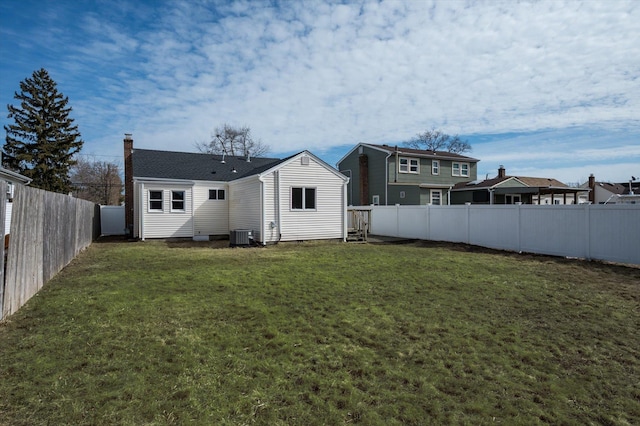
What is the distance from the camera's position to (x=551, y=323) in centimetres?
540

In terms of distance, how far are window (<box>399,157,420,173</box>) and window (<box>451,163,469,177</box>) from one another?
3.80 meters

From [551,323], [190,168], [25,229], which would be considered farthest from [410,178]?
[25,229]

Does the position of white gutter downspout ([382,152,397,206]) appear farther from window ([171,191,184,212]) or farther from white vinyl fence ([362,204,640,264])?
window ([171,191,184,212])

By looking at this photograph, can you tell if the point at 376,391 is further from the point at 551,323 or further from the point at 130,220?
the point at 130,220

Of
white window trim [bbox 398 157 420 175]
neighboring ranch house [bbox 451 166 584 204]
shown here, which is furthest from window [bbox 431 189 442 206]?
white window trim [bbox 398 157 420 175]

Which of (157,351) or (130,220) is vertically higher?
(130,220)

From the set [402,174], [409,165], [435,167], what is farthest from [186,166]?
[435,167]

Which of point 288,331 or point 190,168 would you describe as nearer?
point 288,331

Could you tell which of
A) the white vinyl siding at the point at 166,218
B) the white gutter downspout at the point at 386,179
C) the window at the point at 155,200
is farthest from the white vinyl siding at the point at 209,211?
the white gutter downspout at the point at 386,179

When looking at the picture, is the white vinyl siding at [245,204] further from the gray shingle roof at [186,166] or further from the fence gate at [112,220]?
the fence gate at [112,220]

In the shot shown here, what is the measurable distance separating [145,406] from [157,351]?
1182mm

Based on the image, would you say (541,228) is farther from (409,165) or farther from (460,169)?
(460,169)

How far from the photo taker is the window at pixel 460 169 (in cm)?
3103

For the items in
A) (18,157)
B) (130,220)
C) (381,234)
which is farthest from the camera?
(18,157)
